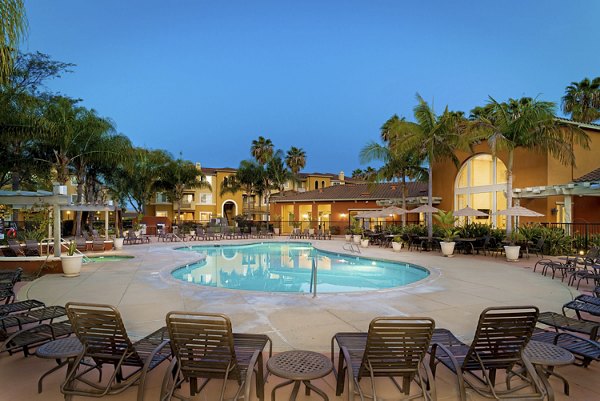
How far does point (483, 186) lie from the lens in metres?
20.6

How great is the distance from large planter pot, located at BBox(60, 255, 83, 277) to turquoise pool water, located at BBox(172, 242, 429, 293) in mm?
2668

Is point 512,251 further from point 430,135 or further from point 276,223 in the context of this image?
point 276,223

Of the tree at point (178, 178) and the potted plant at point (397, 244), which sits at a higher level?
the tree at point (178, 178)

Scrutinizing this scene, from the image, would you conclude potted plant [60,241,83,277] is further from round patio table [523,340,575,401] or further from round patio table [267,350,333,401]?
round patio table [523,340,575,401]

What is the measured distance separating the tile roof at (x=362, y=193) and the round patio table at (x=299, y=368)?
24782 mm

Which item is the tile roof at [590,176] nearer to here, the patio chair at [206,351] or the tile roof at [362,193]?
the tile roof at [362,193]

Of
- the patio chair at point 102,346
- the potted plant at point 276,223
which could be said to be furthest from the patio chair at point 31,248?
the potted plant at point 276,223

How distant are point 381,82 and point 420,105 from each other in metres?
188

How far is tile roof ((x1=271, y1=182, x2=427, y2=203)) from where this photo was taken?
95.9 feet

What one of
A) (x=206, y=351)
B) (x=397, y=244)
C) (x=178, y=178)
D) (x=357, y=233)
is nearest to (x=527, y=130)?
(x=397, y=244)

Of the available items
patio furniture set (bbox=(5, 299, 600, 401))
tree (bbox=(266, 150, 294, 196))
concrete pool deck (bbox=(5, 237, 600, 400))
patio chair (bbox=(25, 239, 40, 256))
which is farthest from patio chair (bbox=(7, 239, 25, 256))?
tree (bbox=(266, 150, 294, 196))

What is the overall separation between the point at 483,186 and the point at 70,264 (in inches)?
763

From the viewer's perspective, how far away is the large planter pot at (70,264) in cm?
999

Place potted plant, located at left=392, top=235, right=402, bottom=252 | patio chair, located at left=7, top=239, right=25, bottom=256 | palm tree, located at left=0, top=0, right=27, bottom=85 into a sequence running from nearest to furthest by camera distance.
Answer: palm tree, located at left=0, top=0, right=27, bottom=85 → patio chair, located at left=7, top=239, right=25, bottom=256 → potted plant, located at left=392, top=235, right=402, bottom=252
